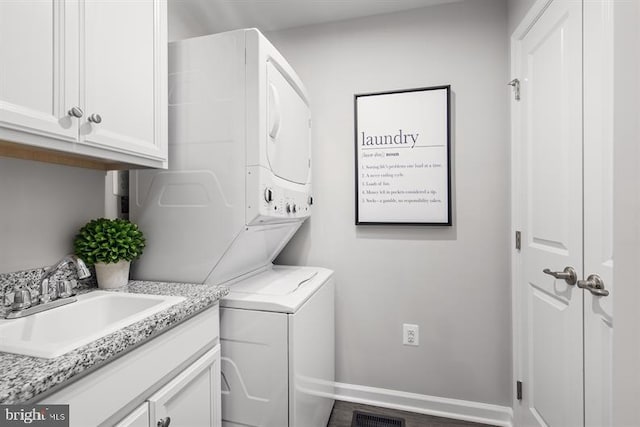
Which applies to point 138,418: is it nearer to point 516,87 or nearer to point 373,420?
point 373,420

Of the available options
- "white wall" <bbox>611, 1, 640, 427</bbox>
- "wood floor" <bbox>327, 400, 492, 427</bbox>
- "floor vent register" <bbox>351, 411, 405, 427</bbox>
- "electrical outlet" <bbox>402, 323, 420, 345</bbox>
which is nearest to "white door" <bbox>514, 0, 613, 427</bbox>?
"wood floor" <bbox>327, 400, 492, 427</bbox>

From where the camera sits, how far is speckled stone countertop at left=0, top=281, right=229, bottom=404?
58cm

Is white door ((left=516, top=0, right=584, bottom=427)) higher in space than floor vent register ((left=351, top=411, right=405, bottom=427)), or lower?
higher

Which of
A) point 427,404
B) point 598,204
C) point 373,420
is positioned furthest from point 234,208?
point 427,404

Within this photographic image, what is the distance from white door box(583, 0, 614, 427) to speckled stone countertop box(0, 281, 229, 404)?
4.74 feet

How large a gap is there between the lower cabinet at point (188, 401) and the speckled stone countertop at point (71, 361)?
19 cm

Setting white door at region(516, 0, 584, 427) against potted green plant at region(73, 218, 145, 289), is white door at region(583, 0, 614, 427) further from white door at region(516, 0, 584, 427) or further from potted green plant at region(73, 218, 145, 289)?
potted green plant at region(73, 218, 145, 289)

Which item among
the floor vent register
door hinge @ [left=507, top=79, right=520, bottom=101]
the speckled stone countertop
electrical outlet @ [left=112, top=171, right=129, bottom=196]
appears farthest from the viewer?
the floor vent register

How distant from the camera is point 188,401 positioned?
1.08 meters

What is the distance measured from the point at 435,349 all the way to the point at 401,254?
2.14 feet

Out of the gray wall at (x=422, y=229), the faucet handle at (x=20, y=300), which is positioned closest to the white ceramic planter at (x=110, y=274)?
the faucet handle at (x=20, y=300)

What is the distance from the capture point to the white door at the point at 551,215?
1.21m

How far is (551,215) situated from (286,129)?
1339 millimetres

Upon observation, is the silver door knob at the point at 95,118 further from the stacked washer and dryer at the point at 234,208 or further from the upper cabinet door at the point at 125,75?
Answer: the stacked washer and dryer at the point at 234,208
